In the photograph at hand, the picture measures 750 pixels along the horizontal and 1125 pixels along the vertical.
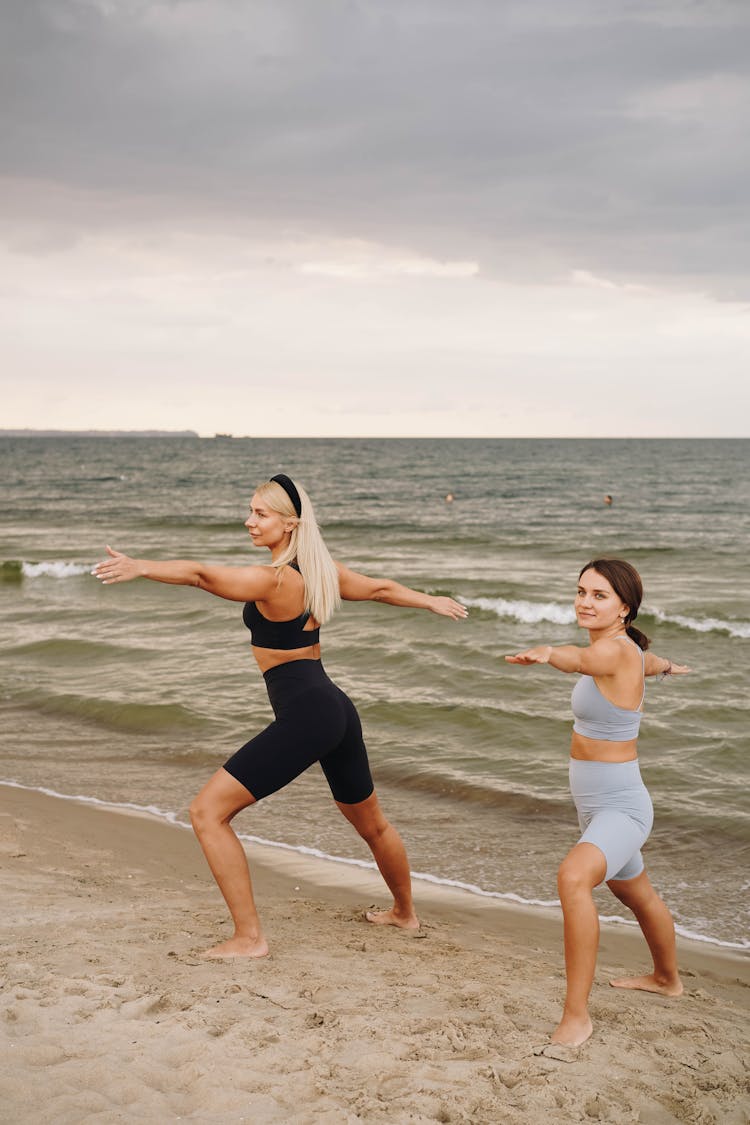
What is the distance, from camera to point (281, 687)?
15.1 ft

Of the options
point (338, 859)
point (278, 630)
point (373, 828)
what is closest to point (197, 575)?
point (278, 630)

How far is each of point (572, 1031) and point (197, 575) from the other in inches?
94.6

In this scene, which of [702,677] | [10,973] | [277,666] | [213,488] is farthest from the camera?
[213,488]

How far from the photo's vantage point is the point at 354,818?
5.04 meters

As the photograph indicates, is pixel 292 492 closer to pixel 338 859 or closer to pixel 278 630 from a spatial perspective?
pixel 278 630

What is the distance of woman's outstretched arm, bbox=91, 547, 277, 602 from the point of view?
159 inches

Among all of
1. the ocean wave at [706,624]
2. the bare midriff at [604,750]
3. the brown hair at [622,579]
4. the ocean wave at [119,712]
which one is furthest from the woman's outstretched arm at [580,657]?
the ocean wave at [706,624]

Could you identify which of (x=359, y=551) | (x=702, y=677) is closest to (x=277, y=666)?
(x=702, y=677)

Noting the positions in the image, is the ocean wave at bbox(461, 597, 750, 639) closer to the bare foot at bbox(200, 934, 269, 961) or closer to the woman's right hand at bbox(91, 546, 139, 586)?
the bare foot at bbox(200, 934, 269, 961)

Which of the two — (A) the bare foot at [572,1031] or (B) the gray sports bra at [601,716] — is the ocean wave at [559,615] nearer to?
(B) the gray sports bra at [601,716]

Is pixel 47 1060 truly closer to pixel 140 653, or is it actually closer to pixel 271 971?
pixel 271 971

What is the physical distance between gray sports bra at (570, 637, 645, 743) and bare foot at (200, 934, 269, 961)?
6.26 ft

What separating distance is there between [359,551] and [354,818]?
2369 centimetres

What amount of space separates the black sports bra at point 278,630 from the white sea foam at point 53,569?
18.6 meters
